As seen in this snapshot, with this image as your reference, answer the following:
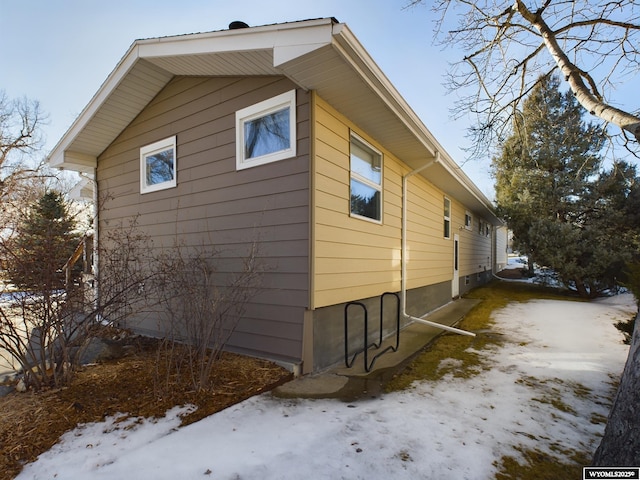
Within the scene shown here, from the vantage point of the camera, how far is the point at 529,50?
21.2ft

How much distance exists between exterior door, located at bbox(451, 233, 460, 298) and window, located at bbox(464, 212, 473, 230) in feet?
4.79

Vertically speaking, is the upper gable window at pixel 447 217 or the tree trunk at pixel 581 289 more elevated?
the upper gable window at pixel 447 217

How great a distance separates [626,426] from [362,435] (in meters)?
1.57

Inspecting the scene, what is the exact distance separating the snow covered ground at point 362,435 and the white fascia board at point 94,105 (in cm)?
473

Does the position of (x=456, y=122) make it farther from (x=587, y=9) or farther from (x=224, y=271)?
(x=224, y=271)

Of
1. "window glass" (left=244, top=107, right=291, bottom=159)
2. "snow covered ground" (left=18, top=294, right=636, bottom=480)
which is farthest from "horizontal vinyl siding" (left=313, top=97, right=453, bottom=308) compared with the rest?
"snow covered ground" (left=18, top=294, right=636, bottom=480)

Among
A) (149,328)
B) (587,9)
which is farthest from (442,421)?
(587,9)

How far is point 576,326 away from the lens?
620cm

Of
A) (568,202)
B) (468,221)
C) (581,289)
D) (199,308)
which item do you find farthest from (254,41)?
(581,289)

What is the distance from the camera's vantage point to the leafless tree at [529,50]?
546 cm

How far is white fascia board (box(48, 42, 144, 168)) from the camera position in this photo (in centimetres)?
477

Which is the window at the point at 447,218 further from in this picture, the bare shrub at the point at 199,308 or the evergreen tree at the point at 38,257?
the evergreen tree at the point at 38,257

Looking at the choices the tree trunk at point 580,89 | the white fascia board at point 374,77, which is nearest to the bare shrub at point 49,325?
the white fascia board at point 374,77

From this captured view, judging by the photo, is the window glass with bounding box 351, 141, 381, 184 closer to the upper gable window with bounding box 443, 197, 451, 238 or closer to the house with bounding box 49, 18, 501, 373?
the house with bounding box 49, 18, 501, 373
